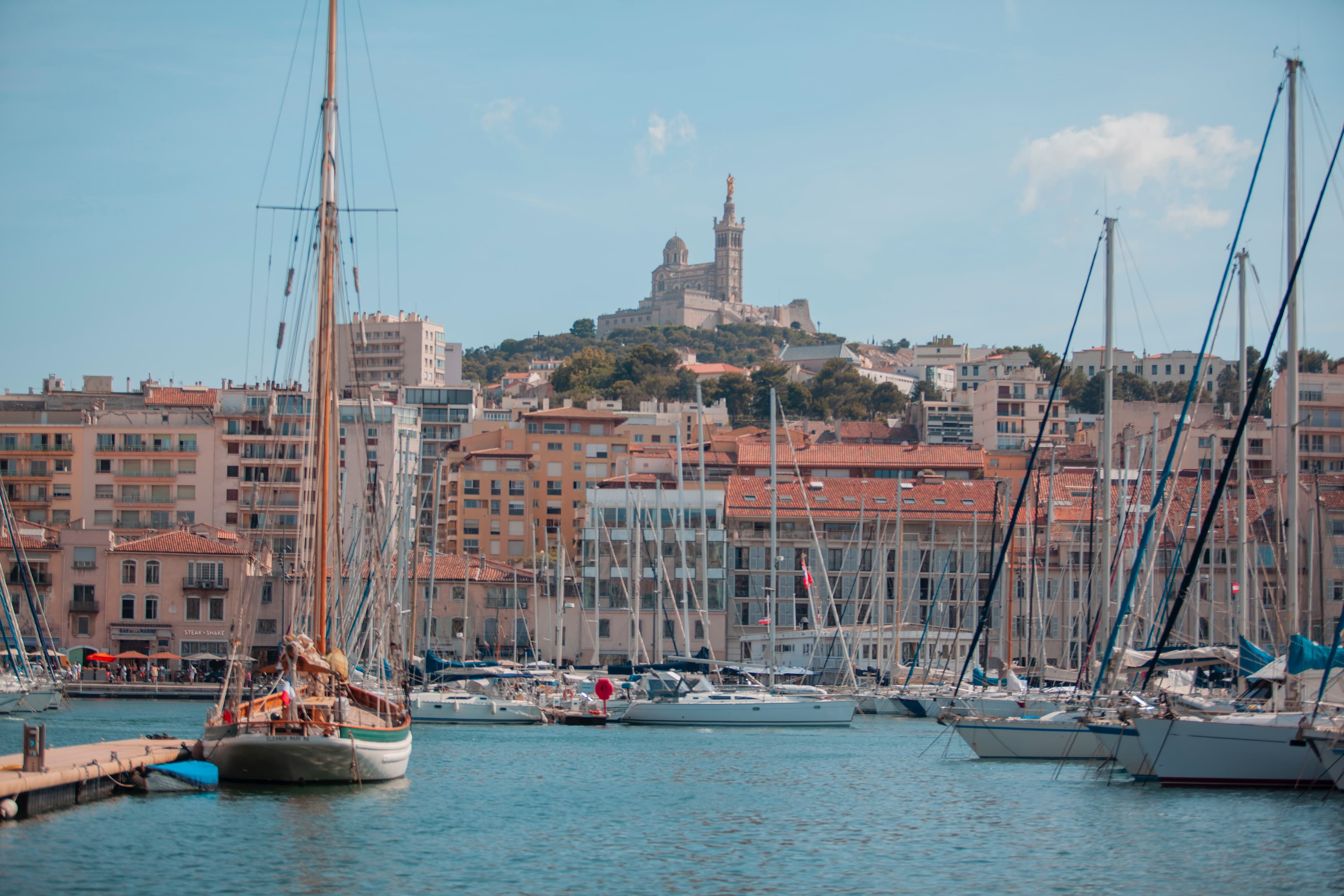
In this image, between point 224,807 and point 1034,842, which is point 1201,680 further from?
point 224,807

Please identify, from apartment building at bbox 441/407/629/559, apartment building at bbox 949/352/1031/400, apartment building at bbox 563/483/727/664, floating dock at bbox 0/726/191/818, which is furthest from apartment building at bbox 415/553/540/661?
apartment building at bbox 949/352/1031/400

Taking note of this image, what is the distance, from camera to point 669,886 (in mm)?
25422

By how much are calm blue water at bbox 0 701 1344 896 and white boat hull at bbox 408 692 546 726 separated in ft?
59.3

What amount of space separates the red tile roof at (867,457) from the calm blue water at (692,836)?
61584 mm

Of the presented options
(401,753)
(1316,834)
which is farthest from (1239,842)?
(401,753)

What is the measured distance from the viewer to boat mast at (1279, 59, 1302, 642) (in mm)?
33469

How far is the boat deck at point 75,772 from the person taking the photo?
29.3 m

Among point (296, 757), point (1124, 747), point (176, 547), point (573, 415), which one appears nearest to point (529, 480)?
point (573, 415)

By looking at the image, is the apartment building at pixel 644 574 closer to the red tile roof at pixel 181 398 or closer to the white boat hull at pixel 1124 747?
the red tile roof at pixel 181 398

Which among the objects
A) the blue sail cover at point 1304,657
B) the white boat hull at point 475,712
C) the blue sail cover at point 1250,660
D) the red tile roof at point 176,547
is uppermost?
the red tile roof at point 176,547

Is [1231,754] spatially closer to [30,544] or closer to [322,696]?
[322,696]

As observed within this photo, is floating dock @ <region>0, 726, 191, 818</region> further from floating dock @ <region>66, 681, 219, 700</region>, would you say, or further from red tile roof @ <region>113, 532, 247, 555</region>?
red tile roof @ <region>113, 532, 247, 555</region>

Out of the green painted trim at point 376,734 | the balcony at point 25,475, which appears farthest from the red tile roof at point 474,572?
the green painted trim at point 376,734

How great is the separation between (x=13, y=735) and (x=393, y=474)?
27.7 m
